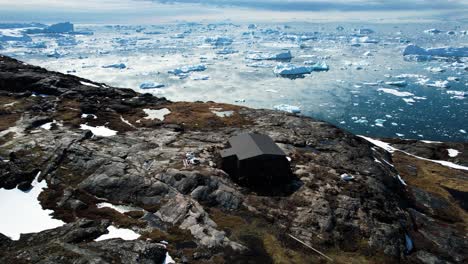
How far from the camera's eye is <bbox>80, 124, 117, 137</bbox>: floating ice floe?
45.0 metres

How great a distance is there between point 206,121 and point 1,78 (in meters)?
42.4

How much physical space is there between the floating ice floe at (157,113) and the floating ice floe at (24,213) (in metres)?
24.0

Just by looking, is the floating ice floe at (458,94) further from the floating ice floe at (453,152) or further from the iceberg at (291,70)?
the floating ice floe at (453,152)

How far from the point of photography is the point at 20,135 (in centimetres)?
4206

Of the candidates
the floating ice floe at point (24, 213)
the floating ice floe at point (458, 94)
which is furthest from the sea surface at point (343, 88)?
the floating ice floe at point (24, 213)

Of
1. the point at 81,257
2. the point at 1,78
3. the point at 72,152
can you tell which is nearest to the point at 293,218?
the point at 81,257

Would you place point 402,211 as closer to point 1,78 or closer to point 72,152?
point 72,152

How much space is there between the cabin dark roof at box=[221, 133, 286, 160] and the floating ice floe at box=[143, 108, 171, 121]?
21.1 metres

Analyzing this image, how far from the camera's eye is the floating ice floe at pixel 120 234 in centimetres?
2570

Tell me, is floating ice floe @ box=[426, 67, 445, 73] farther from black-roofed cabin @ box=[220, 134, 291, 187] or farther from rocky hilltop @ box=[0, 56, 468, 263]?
black-roofed cabin @ box=[220, 134, 291, 187]

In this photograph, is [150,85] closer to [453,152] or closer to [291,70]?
[291,70]

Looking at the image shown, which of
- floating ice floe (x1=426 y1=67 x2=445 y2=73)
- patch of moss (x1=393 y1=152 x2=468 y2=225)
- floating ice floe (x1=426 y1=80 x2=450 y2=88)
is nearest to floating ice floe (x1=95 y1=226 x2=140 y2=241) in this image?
patch of moss (x1=393 y1=152 x2=468 y2=225)

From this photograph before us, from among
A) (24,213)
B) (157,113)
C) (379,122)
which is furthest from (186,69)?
(24,213)

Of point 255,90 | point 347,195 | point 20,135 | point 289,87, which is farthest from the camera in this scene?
point 289,87
